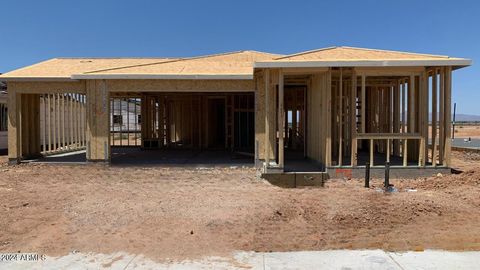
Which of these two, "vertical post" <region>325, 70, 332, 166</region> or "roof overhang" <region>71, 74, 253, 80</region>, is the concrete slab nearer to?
"vertical post" <region>325, 70, 332, 166</region>

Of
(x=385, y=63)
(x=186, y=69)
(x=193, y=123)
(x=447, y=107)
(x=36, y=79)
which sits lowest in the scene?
(x=193, y=123)

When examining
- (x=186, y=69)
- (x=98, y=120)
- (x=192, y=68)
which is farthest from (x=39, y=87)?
(x=192, y=68)

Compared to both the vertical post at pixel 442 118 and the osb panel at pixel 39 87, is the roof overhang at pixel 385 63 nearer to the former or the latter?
the vertical post at pixel 442 118

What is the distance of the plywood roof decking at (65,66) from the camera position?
14.7m

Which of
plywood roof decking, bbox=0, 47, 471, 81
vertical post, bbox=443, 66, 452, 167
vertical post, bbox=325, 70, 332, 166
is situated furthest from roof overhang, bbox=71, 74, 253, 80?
vertical post, bbox=443, 66, 452, 167

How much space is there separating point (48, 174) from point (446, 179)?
1120cm

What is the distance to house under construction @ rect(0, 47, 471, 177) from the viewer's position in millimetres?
11664

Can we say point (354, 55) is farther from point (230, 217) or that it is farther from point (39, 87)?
point (39, 87)

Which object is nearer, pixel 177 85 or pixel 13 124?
pixel 177 85

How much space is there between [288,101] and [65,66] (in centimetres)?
1046

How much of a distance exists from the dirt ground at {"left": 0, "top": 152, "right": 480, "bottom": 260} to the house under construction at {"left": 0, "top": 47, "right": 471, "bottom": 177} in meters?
1.68

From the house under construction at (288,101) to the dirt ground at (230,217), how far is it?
1679 mm

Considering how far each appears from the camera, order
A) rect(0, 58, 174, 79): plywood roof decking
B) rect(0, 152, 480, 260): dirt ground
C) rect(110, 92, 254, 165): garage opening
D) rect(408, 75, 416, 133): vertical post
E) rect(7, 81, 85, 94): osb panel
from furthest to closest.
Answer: rect(110, 92, 254, 165): garage opening, rect(0, 58, 174, 79): plywood roof decking, rect(7, 81, 85, 94): osb panel, rect(408, 75, 416, 133): vertical post, rect(0, 152, 480, 260): dirt ground

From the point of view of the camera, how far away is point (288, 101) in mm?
21375
